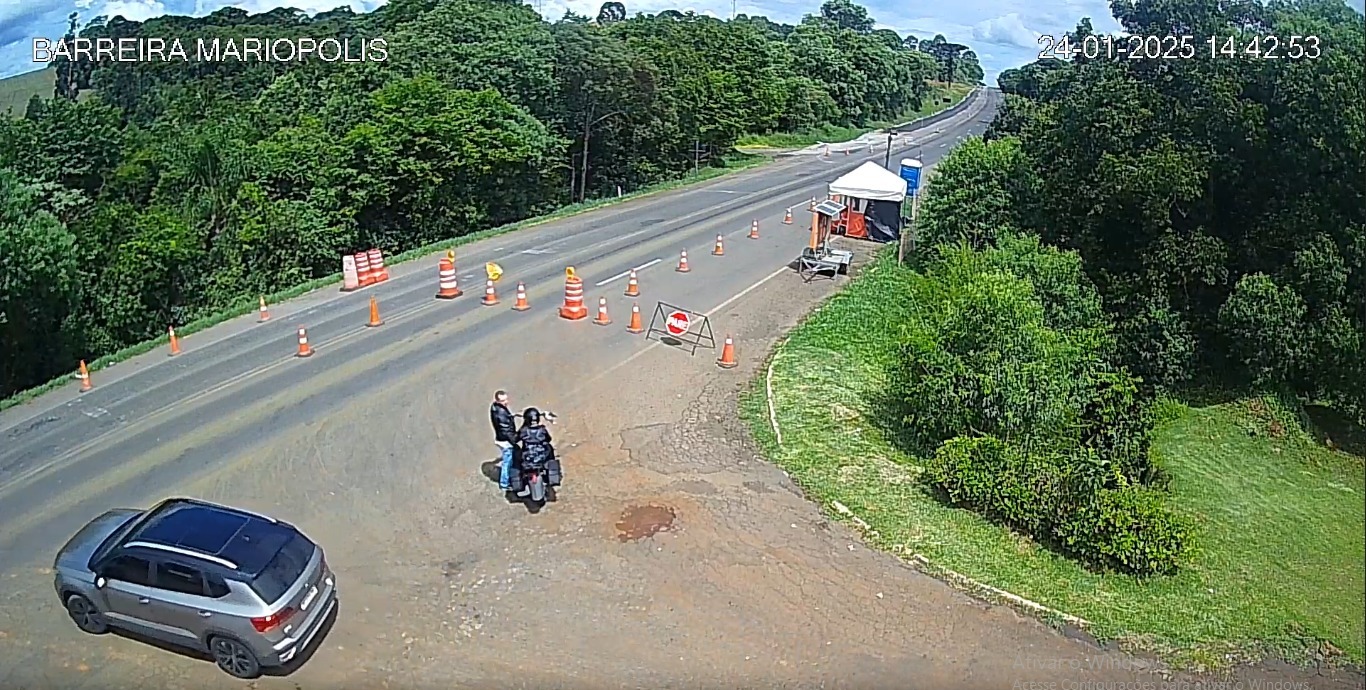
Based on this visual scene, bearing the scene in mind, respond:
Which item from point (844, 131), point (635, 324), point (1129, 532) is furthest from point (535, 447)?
point (844, 131)

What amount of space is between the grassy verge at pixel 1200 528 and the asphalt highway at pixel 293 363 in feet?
16.6

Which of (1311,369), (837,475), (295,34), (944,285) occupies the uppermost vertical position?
(295,34)

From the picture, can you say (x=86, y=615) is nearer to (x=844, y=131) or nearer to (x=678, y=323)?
(x=678, y=323)

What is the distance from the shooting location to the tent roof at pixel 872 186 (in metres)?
28.6

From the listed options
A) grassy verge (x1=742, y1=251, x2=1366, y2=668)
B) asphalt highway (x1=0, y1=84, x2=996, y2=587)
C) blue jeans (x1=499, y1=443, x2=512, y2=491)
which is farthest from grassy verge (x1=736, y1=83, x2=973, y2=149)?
blue jeans (x1=499, y1=443, x2=512, y2=491)

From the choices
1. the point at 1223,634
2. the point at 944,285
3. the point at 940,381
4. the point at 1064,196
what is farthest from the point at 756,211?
the point at 1223,634

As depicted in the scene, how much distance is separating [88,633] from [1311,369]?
1006cm

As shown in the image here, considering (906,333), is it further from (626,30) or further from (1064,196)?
(626,30)

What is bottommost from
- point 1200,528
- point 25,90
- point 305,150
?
point 1200,528

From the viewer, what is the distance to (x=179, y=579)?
318 inches

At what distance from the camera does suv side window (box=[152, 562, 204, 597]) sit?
316 inches

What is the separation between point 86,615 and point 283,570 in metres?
1.95

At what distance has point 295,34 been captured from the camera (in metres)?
53.1

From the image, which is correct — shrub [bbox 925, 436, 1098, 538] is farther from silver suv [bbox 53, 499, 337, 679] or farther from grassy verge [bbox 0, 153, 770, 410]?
grassy verge [bbox 0, 153, 770, 410]
